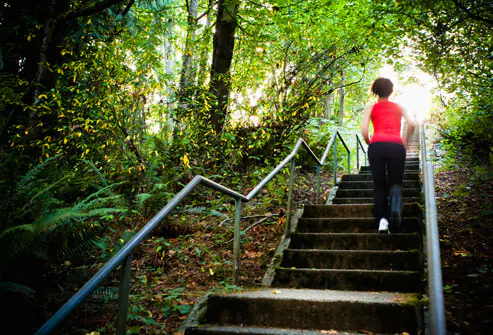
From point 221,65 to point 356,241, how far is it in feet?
13.6

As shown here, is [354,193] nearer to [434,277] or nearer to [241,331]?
[241,331]

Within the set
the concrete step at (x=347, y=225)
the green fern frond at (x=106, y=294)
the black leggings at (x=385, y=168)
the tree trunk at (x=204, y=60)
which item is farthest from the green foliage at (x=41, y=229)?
the tree trunk at (x=204, y=60)

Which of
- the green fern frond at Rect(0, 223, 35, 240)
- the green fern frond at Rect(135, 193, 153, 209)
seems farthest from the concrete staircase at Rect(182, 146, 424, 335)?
the green fern frond at Rect(135, 193, 153, 209)

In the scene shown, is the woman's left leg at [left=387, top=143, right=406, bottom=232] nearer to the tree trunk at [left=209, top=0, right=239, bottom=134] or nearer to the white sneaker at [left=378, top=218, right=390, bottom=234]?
the white sneaker at [left=378, top=218, right=390, bottom=234]

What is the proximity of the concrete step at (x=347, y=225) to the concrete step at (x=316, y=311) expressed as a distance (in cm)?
161

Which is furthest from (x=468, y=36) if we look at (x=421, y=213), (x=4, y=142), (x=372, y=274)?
(x=4, y=142)

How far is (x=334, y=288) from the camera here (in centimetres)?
328

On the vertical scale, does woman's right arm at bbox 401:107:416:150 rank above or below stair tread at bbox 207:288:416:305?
above

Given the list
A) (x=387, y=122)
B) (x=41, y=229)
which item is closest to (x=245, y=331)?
(x=41, y=229)

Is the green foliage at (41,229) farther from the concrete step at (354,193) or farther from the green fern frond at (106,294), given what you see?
the concrete step at (354,193)

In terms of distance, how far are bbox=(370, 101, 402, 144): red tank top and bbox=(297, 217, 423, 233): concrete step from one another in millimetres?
1026

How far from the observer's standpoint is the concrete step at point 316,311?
7.98ft

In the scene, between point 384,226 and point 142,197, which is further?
point 142,197

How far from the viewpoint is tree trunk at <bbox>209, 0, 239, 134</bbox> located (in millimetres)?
6184
